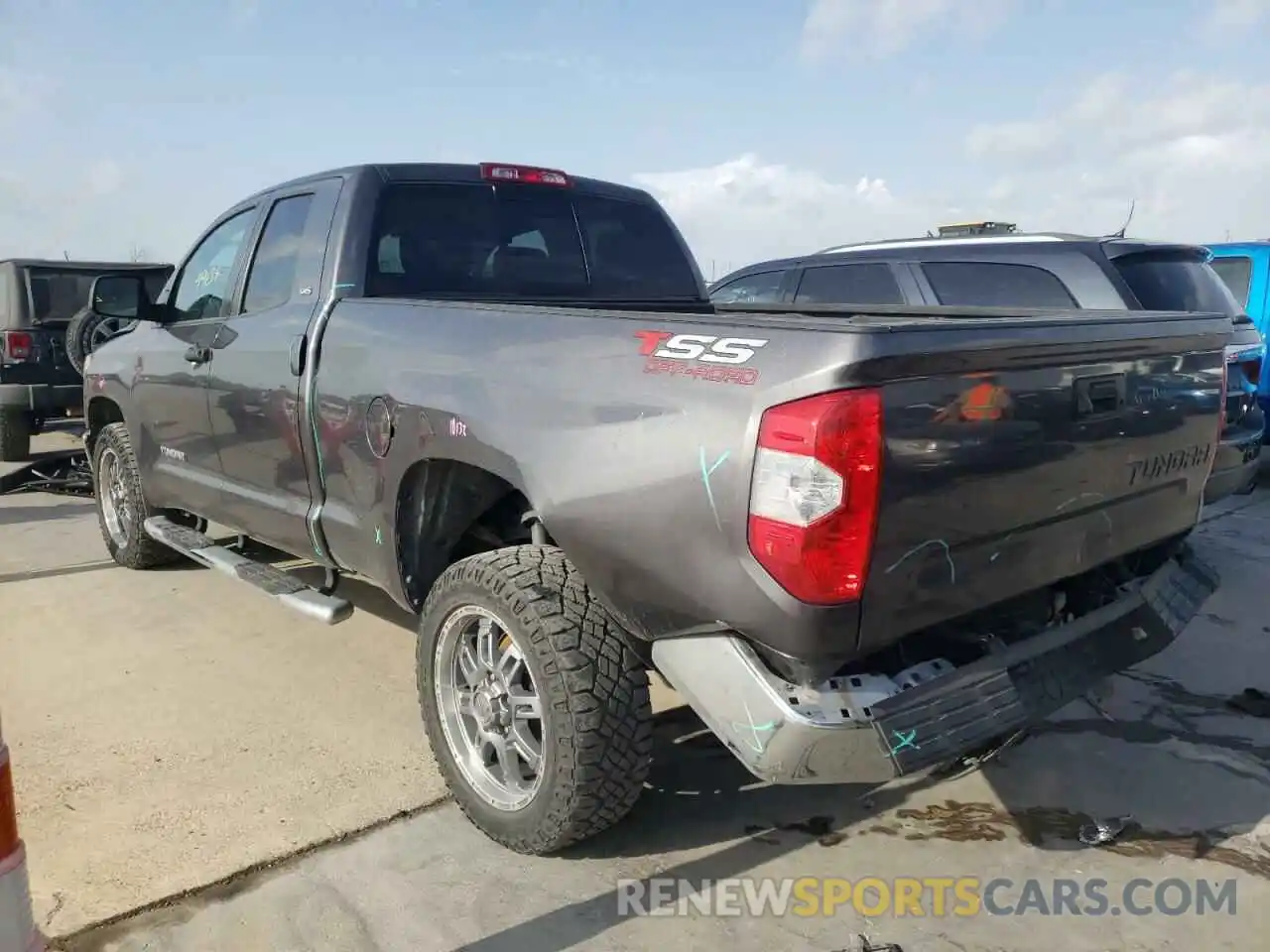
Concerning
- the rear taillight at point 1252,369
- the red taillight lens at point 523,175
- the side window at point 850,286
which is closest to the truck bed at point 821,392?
the red taillight lens at point 523,175

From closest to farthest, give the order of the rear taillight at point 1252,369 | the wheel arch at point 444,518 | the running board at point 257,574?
the wheel arch at point 444,518, the running board at point 257,574, the rear taillight at point 1252,369

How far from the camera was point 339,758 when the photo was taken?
3.42 meters

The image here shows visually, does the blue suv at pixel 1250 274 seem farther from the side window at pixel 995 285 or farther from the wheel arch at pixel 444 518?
the wheel arch at pixel 444 518

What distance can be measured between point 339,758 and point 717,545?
192 centimetres

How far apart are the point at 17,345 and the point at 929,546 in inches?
365

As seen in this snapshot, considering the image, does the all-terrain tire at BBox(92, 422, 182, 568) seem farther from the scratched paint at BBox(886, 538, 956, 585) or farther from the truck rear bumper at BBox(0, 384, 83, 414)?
the scratched paint at BBox(886, 538, 956, 585)

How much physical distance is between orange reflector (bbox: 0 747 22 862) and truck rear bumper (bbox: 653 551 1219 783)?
134 centimetres

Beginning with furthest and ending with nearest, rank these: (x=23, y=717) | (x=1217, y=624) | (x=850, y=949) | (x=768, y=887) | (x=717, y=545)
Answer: (x=1217, y=624) → (x=23, y=717) → (x=768, y=887) → (x=850, y=949) → (x=717, y=545)

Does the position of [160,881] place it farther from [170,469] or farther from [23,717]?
[170,469]

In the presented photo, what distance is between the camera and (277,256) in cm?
406

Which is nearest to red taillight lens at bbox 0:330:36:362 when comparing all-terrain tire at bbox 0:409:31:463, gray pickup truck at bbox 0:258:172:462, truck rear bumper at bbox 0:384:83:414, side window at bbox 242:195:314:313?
gray pickup truck at bbox 0:258:172:462

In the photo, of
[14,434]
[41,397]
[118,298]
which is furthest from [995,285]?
[14,434]

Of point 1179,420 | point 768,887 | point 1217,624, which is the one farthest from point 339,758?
point 1217,624

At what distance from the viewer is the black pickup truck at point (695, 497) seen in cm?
210
